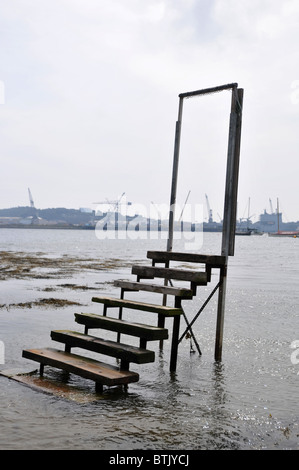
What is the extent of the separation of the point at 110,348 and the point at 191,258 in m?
2.23

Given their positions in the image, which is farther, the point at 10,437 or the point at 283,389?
the point at 283,389

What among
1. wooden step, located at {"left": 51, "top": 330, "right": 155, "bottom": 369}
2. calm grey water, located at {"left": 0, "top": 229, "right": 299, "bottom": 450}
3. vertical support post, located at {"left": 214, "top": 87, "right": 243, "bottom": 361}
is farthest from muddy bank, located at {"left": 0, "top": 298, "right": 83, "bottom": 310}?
vertical support post, located at {"left": 214, "top": 87, "right": 243, "bottom": 361}

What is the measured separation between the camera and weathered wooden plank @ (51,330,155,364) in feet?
19.9

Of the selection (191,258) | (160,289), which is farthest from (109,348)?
(191,258)

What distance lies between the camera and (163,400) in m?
6.07

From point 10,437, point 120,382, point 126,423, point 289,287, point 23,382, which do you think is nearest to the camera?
point 10,437

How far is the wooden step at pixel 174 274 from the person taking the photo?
7.22 meters

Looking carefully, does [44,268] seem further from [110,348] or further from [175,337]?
[110,348]

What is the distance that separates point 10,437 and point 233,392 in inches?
117

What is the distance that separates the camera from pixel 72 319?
12.2 meters

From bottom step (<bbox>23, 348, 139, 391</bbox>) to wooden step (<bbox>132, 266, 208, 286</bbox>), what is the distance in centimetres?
175
